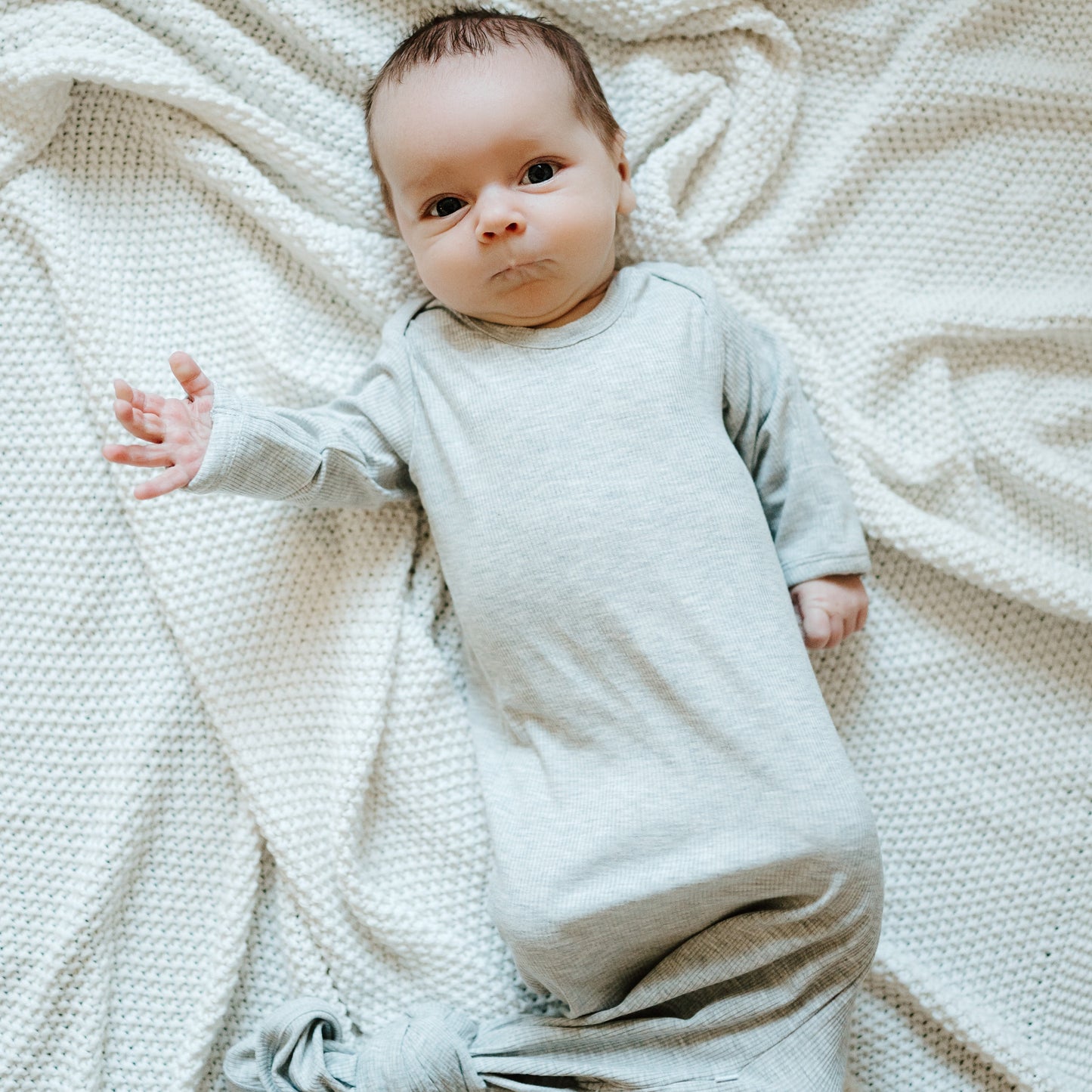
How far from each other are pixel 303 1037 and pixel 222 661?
0.41 metres

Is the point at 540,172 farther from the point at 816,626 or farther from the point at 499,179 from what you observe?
the point at 816,626

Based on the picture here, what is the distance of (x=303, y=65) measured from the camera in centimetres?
127

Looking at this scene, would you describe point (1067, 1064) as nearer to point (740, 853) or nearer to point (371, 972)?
point (740, 853)

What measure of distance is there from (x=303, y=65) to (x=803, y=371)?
0.71 metres

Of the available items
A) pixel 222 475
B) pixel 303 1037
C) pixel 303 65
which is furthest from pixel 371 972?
pixel 303 65

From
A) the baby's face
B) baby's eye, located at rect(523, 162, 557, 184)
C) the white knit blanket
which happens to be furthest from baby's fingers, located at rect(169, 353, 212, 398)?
baby's eye, located at rect(523, 162, 557, 184)

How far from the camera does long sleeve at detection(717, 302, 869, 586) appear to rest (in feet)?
3.89

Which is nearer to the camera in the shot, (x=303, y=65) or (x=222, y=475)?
(x=222, y=475)

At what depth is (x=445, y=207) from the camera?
1.14 meters

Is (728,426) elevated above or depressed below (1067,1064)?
above

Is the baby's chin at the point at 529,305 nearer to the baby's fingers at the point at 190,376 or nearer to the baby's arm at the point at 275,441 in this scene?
the baby's arm at the point at 275,441

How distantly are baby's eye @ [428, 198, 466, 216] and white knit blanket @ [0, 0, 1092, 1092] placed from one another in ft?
0.44

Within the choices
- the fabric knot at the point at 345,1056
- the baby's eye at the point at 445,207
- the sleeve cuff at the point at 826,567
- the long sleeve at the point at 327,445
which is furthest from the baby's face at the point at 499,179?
the fabric knot at the point at 345,1056

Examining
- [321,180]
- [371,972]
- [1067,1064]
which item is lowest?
[1067,1064]
